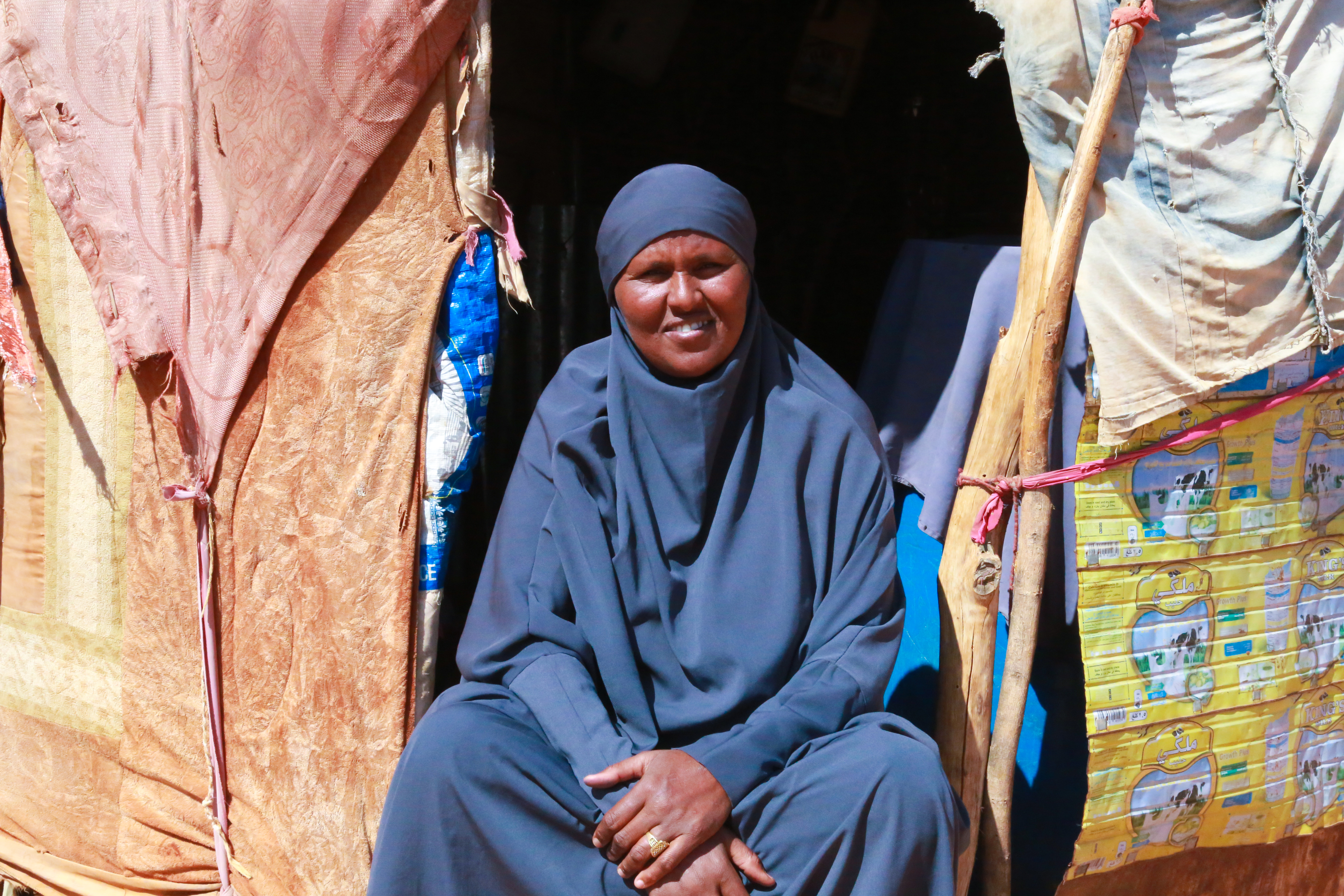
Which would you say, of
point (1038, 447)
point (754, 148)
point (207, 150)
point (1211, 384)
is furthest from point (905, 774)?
point (754, 148)

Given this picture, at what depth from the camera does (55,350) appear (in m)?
2.61

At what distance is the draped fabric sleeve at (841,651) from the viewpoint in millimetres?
1793

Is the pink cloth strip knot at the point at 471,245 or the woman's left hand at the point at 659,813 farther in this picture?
the pink cloth strip knot at the point at 471,245

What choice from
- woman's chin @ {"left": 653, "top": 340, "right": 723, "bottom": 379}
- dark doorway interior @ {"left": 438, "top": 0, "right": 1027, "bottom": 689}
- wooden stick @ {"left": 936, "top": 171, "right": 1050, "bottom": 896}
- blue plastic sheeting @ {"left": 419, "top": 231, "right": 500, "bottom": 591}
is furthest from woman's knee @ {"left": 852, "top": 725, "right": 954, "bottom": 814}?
dark doorway interior @ {"left": 438, "top": 0, "right": 1027, "bottom": 689}

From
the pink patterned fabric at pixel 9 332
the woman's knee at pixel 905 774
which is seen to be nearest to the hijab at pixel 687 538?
the woman's knee at pixel 905 774

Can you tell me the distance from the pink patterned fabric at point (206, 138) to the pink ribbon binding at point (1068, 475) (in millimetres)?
1480

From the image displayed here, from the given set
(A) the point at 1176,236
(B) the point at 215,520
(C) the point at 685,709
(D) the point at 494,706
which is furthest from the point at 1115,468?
(B) the point at 215,520

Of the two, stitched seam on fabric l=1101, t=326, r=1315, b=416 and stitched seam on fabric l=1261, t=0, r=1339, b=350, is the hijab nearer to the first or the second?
stitched seam on fabric l=1101, t=326, r=1315, b=416

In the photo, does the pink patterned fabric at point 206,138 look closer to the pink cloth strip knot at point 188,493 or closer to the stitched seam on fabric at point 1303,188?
the pink cloth strip knot at point 188,493

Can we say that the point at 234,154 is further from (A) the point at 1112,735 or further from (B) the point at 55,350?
(A) the point at 1112,735

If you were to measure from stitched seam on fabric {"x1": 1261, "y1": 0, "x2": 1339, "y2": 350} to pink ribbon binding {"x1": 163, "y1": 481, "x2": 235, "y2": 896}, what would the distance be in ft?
8.23

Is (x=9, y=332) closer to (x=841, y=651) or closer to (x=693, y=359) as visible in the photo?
(x=693, y=359)

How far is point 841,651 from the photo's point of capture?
192 cm

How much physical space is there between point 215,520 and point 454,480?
61 cm
